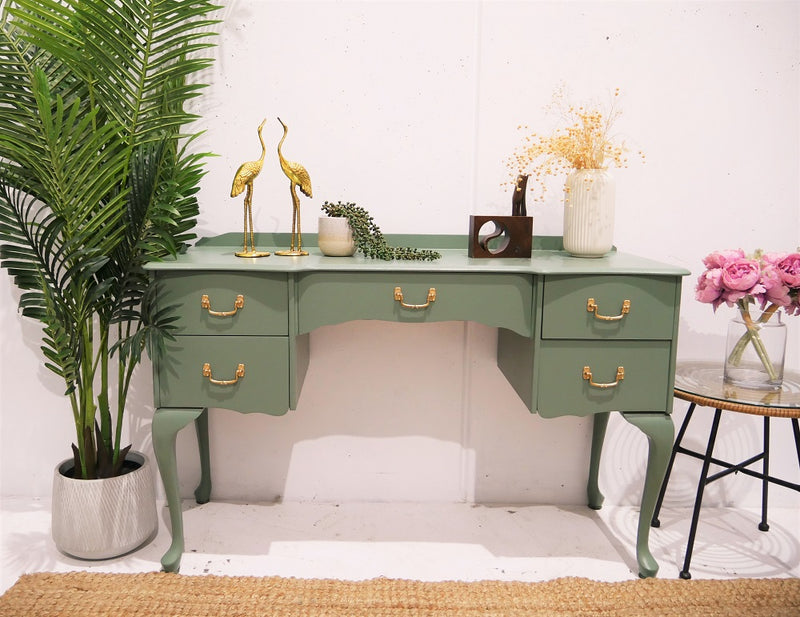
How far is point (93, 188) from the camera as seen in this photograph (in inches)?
76.9

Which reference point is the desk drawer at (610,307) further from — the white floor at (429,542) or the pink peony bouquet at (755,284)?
the white floor at (429,542)

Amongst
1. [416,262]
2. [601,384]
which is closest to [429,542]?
[601,384]

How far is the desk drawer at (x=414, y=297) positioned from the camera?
1950 mm

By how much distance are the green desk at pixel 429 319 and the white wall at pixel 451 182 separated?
A: 0.54 m

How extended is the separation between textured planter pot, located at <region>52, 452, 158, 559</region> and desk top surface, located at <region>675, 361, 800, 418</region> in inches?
70.9

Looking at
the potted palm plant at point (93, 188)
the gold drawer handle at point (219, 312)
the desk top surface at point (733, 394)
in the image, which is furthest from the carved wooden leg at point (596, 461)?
the potted palm plant at point (93, 188)

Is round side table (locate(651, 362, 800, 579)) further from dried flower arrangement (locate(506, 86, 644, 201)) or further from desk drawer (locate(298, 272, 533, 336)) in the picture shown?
dried flower arrangement (locate(506, 86, 644, 201))

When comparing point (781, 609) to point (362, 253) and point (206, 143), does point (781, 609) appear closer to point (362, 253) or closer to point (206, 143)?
point (362, 253)

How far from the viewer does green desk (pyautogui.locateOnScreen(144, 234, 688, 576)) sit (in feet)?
6.35

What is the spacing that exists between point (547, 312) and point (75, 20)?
1.65 m

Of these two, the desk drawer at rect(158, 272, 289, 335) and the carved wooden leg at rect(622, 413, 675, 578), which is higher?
the desk drawer at rect(158, 272, 289, 335)

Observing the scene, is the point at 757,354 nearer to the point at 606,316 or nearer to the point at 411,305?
the point at 606,316

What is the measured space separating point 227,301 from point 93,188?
0.53 meters

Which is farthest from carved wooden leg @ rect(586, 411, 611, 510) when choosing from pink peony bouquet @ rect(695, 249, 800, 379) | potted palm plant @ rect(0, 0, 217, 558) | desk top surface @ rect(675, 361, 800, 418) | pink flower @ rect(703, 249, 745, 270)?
potted palm plant @ rect(0, 0, 217, 558)
